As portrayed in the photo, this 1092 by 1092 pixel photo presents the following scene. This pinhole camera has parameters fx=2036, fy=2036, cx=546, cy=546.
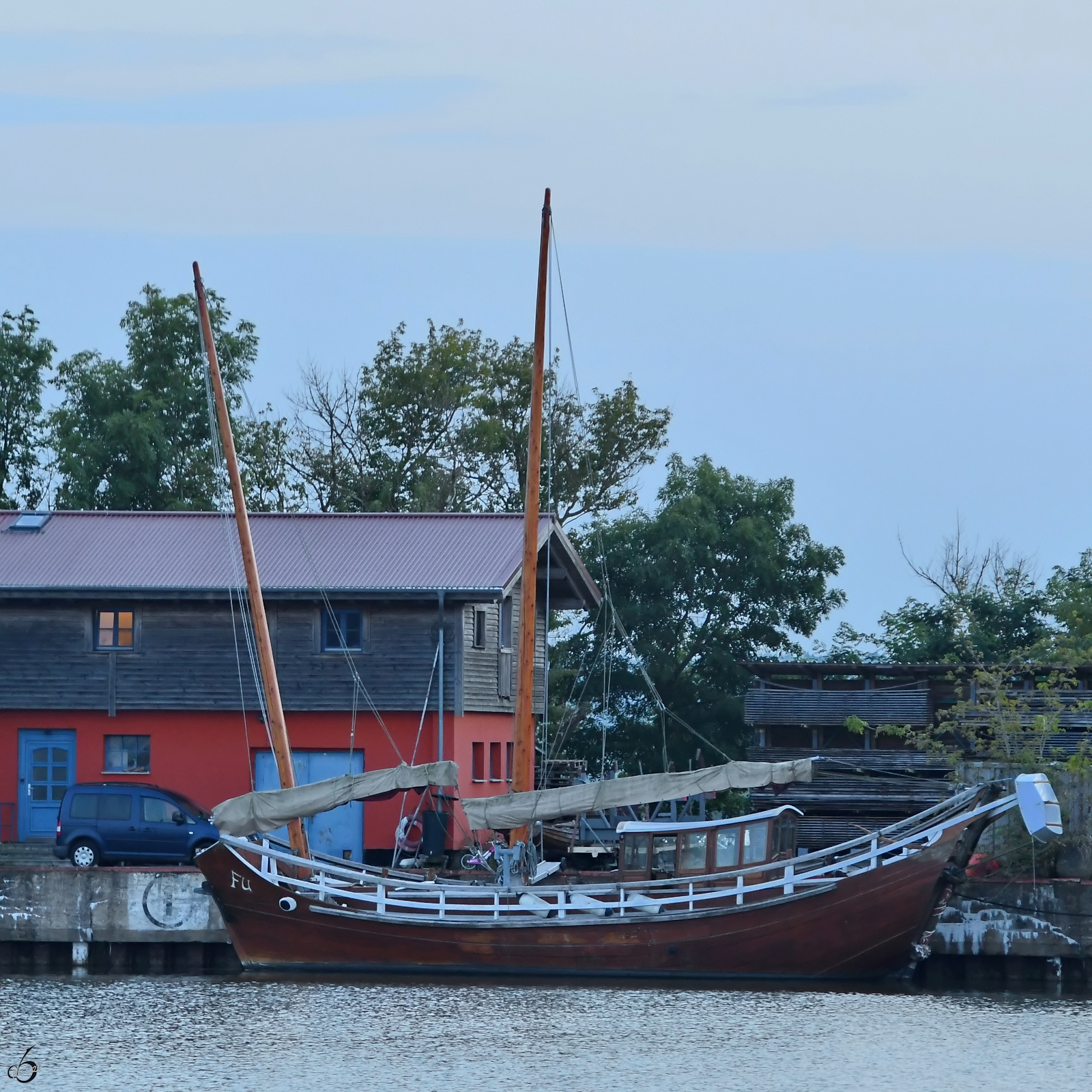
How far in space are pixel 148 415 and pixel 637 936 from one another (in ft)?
112

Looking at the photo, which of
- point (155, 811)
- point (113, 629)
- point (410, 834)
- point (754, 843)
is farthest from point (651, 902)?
point (113, 629)

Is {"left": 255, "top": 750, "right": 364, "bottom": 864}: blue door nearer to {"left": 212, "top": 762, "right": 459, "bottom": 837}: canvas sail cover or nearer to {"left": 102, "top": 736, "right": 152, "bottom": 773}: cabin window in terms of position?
{"left": 102, "top": 736, "right": 152, "bottom": 773}: cabin window

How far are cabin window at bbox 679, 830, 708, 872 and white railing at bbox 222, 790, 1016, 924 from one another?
0.78 ft

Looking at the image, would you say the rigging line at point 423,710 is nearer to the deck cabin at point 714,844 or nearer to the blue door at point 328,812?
the blue door at point 328,812

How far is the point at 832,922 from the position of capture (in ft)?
106

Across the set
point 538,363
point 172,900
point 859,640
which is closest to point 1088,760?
point 538,363

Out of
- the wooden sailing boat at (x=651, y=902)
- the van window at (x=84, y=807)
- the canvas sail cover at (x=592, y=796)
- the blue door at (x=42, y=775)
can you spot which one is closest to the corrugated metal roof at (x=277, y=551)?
the blue door at (x=42, y=775)

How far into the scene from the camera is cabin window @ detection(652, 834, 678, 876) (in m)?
33.1

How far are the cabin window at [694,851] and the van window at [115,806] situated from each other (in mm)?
11527

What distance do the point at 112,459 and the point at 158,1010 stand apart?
34614mm

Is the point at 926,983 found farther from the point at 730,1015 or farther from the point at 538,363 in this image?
the point at 538,363

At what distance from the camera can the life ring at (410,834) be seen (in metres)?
38.9

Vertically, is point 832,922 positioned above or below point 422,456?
below

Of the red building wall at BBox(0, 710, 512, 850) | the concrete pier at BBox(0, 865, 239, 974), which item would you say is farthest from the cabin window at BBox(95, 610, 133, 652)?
the concrete pier at BBox(0, 865, 239, 974)
